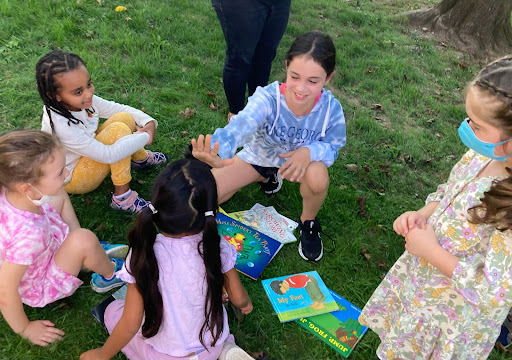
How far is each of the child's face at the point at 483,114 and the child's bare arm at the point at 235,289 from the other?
126 cm

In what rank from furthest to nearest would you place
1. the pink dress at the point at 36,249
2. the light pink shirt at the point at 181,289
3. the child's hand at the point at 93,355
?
the child's hand at the point at 93,355 → the pink dress at the point at 36,249 → the light pink shirt at the point at 181,289


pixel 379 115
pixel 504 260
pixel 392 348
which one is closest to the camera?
pixel 504 260

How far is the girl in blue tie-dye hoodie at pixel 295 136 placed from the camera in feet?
8.18

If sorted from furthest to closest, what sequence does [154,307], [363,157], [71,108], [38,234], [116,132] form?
[363,157] < [116,132] < [71,108] < [38,234] < [154,307]

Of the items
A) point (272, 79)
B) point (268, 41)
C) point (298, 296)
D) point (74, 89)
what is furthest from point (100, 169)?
point (272, 79)

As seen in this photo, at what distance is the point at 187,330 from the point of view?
1.92 metres

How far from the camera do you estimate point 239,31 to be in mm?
3326

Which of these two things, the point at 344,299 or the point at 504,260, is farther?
the point at 344,299

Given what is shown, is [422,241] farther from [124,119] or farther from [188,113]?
[188,113]

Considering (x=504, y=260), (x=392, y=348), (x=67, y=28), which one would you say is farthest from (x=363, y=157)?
(x=67, y=28)

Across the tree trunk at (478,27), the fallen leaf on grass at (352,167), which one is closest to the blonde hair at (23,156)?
the fallen leaf on grass at (352,167)

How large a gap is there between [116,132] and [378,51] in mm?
4370

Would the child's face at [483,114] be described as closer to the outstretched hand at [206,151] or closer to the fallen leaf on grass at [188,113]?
the outstretched hand at [206,151]

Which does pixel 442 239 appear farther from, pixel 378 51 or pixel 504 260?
pixel 378 51
